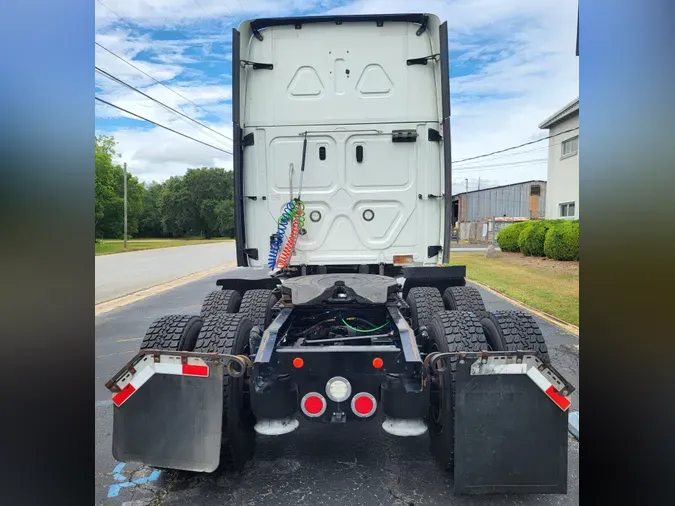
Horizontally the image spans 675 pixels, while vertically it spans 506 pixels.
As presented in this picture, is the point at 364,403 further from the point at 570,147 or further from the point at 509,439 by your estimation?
the point at 570,147

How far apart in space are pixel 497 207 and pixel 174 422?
3896 cm

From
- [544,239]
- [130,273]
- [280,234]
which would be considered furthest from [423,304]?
[130,273]

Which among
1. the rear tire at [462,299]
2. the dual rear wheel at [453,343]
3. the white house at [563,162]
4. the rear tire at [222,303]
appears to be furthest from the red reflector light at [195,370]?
the white house at [563,162]

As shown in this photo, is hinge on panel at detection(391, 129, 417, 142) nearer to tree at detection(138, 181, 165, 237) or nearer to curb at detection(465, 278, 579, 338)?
curb at detection(465, 278, 579, 338)

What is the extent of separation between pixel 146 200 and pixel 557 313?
3597 centimetres

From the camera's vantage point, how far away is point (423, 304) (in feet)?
14.9

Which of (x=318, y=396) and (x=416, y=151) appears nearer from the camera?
(x=318, y=396)

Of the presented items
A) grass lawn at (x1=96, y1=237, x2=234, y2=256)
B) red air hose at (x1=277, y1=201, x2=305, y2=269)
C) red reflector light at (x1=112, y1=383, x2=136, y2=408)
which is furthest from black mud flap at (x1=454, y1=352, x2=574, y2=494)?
grass lawn at (x1=96, y1=237, x2=234, y2=256)

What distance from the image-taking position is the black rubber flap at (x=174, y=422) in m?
2.91

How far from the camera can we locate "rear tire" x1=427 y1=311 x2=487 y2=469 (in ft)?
9.84

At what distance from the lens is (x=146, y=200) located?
3894 centimetres

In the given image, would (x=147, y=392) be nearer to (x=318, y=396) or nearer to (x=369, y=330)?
(x=318, y=396)

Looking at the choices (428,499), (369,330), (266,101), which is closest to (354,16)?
(266,101)

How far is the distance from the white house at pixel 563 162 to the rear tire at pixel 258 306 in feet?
58.9
